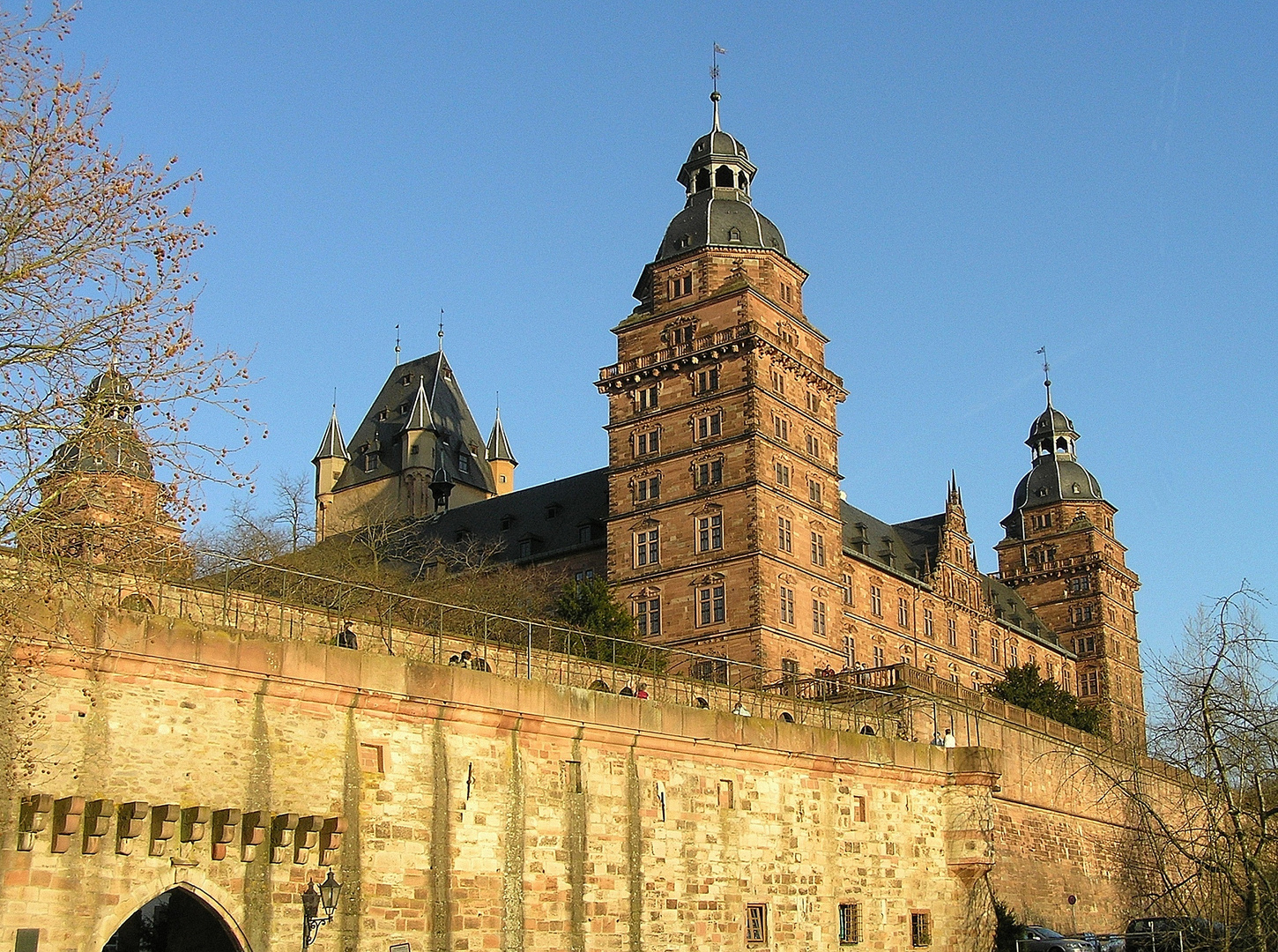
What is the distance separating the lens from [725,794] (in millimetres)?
30250

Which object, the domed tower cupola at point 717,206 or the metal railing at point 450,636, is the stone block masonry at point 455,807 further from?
the domed tower cupola at point 717,206

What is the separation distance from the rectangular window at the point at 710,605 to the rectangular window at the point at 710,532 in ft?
5.54

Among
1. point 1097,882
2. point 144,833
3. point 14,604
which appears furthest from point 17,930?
point 1097,882

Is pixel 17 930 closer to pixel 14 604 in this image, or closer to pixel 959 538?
pixel 14 604

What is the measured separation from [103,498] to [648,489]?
1838 inches

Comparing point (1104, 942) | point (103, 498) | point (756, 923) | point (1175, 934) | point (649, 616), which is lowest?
point (1104, 942)

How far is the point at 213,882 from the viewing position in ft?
70.0

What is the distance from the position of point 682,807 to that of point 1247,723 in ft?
35.0

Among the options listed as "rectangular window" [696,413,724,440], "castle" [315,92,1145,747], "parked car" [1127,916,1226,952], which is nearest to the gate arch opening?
"parked car" [1127,916,1226,952]

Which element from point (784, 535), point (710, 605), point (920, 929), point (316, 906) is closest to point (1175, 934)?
point (920, 929)

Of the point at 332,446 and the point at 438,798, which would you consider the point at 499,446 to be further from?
the point at 438,798

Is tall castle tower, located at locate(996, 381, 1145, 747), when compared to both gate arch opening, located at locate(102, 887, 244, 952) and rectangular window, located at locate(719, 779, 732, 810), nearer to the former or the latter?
rectangular window, located at locate(719, 779, 732, 810)

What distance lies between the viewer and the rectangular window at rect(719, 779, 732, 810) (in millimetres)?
30125

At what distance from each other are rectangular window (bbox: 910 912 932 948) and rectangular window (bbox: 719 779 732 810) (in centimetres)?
687
